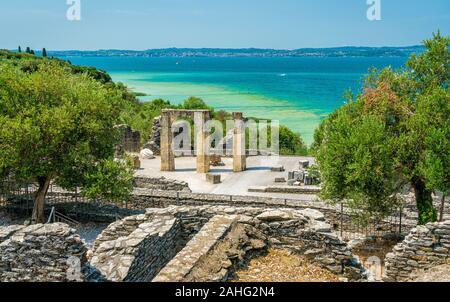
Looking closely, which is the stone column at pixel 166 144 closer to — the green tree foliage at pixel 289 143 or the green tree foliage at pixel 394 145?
the green tree foliage at pixel 394 145

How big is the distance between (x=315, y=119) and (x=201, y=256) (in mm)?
94560

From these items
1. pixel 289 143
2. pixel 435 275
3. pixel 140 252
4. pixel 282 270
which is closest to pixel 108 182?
pixel 140 252

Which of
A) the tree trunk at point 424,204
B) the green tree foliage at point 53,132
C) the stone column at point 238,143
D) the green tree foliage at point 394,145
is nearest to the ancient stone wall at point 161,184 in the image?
the green tree foliage at point 53,132

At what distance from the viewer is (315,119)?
105875 mm

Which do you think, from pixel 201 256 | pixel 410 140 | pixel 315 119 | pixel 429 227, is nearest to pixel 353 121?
pixel 410 140

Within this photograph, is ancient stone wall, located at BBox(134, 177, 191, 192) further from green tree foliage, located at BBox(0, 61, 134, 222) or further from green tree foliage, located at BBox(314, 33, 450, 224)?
green tree foliage, located at BBox(314, 33, 450, 224)

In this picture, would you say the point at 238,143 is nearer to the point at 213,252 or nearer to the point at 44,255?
the point at 213,252

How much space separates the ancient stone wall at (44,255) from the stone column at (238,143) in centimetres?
2330

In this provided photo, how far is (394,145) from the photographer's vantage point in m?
21.4

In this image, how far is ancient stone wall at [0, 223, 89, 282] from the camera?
41.9 feet

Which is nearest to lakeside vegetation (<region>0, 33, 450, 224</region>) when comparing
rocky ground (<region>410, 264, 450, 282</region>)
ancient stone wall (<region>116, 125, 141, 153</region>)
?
rocky ground (<region>410, 264, 450, 282</region>)

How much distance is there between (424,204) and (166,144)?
18.4m

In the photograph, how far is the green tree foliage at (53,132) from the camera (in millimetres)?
23438

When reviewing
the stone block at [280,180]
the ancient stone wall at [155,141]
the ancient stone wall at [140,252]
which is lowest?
the stone block at [280,180]
